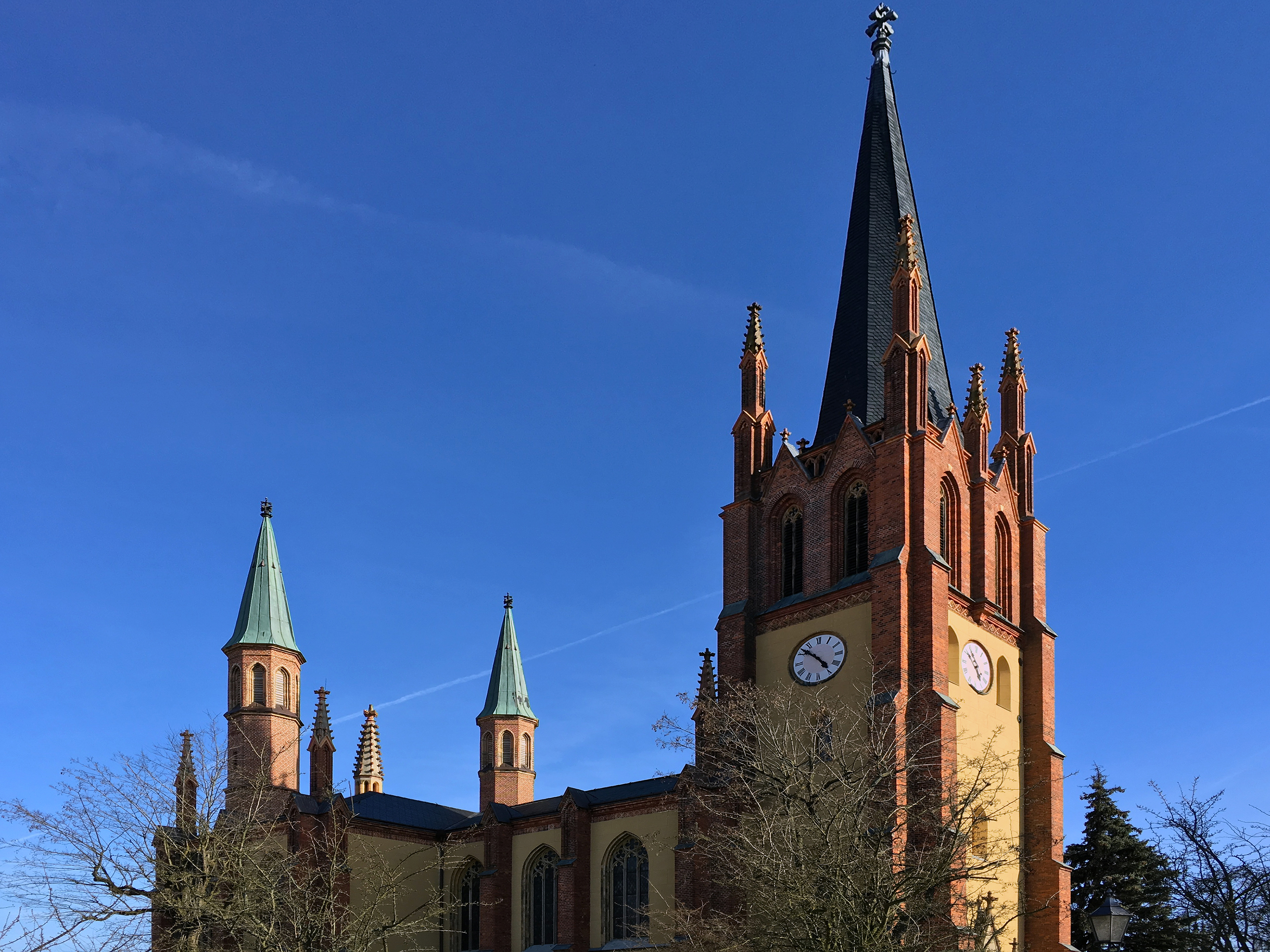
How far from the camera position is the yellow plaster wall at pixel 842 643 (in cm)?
3903

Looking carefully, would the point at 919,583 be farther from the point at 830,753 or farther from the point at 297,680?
the point at 297,680

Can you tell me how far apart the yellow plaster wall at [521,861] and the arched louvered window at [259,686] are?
10511 millimetres

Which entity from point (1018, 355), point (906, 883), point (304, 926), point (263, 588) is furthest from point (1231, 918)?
point (263, 588)

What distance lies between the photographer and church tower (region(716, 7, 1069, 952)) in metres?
38.4

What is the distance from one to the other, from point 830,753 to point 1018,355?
2367 centimetres

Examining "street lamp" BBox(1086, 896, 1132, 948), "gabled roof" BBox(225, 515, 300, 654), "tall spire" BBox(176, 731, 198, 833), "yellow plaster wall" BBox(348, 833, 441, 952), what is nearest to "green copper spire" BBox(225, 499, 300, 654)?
"gabled roof" BBox(225, 515, 300, 654)

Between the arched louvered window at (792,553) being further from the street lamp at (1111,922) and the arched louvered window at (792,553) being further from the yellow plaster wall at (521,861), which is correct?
the street lamp at (1111,922)

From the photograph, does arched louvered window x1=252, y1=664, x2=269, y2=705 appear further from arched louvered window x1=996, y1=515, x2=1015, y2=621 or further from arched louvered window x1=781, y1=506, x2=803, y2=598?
arched louvered window x1=996, y1=515, x2=1015, y2=621

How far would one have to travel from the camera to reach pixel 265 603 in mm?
52219

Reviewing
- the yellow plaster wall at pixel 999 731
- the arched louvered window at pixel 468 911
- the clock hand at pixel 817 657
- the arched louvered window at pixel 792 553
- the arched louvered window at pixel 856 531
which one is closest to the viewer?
the yellow plaster wall at pixel 999 731

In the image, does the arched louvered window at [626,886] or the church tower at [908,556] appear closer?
the church tower at [908,556]

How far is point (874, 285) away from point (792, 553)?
399 inches

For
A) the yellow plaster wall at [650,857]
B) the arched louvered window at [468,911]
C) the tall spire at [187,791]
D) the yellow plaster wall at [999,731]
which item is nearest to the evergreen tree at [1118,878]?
the yellow plaster wall at [999,731]

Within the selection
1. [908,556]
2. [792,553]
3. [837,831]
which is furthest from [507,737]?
[837,831]
